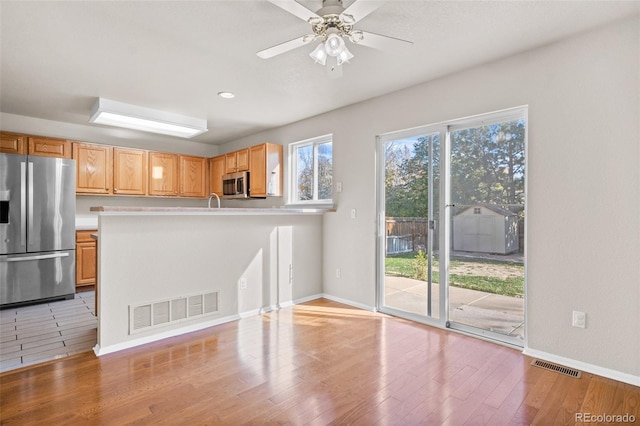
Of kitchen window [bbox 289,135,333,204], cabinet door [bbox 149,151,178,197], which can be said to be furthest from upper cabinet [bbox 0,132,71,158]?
kitchen window [bbox 289,135,333,204]

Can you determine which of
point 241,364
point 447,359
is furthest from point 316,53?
point 447,359

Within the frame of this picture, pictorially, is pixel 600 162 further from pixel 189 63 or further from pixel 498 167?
pixel 189 63

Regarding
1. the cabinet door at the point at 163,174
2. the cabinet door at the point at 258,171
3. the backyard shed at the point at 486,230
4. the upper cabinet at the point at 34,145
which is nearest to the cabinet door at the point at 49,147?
the upper cabinet at the point at 34,145

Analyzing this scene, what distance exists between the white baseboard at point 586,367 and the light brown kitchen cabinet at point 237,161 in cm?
435

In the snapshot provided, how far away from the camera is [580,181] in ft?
8.16

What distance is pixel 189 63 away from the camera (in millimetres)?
2988

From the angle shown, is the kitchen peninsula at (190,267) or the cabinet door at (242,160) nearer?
the kitchen peninsula at (190,267)

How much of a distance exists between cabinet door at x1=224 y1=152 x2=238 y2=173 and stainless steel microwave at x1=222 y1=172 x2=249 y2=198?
88mm

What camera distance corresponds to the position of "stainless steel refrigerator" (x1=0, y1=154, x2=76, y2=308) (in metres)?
4.05

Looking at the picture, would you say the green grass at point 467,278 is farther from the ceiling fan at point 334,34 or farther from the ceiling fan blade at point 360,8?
the ceiling fan blade at point 360,8

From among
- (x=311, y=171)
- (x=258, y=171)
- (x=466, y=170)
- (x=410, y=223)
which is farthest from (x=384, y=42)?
(x=258, y=171)

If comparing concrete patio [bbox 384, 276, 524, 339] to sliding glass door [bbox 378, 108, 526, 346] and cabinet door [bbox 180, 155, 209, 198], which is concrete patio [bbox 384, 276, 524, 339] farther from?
cabinet door [bbox 180, 155, 209, 198]

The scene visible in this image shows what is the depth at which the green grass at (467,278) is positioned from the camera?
9.70ft

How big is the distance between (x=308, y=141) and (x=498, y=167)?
2595mm
